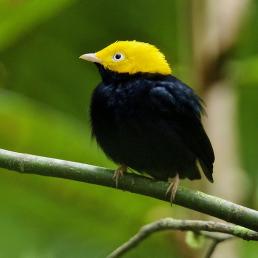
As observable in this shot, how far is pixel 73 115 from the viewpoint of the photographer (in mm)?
4816

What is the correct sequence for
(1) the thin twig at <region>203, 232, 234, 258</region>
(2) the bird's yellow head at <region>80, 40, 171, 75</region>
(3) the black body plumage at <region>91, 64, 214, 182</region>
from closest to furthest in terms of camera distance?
(1) the thin twig at <region>203, 232, 234, 258</region> → (3) the black body plumage at <region>91, 64, 214, 182</region> → (2) the bird's yellow head at <region>80, 40, 171, 75</region>

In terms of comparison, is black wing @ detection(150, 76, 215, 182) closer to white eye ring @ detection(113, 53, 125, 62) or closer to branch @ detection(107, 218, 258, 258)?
white eye ring @ detection(113, 53, 125, 62)

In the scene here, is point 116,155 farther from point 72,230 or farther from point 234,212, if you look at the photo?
point 72,230

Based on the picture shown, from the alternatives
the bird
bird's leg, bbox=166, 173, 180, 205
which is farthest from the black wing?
bird's leg, bbox=166, 173, 180, 205

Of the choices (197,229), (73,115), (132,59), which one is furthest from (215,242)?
(73,115)

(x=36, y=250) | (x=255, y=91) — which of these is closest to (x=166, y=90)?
(x=36, y=250)

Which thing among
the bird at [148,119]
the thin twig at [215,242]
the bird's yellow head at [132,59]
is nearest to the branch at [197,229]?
the thin twig at [215,242]

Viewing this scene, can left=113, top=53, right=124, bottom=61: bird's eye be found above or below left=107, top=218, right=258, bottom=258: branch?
above

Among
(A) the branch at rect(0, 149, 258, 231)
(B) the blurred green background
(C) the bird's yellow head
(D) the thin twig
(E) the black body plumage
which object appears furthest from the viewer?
(B) the blurred green background

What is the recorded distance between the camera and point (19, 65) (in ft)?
16.5

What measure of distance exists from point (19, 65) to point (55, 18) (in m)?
0.39

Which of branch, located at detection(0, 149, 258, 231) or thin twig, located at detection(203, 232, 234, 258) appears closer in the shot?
branch, located at detection(0, 149, 258, 231)

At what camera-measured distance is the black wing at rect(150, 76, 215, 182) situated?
2439 mm

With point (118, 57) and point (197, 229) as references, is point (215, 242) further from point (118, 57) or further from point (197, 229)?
point (118, 57)
